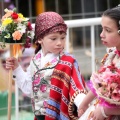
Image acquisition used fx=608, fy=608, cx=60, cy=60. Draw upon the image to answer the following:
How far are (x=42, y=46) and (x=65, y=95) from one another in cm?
39

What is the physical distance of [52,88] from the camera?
161 inches

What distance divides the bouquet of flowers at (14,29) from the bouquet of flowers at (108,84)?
87 cm

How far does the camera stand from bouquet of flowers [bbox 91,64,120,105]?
334 cm

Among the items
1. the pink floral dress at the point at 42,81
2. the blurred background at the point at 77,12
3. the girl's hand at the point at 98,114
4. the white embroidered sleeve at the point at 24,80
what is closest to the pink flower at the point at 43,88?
the pink floral dress at the point at 42,81

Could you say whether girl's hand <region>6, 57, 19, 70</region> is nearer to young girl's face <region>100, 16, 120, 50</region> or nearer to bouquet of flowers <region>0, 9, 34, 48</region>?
bouquet of flowers <region>0, 9, 34, 48</region>

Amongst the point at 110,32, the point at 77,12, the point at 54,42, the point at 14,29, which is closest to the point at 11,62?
the point at 14,29

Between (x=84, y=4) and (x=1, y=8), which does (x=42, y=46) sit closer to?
(x=1, y=8)

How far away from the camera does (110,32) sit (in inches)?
140

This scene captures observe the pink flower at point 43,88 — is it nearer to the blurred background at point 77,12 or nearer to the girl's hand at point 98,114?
the girl's hand at point 98,114

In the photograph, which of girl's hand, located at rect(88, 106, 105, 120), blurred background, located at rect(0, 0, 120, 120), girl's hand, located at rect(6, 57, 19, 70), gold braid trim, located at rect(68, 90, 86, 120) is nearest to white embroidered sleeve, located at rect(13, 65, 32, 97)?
girl's hand, located at rect(6, 57, 19, 70)

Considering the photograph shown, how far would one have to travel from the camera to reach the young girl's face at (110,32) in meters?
3.54

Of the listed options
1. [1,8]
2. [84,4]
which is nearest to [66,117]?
[1,8]

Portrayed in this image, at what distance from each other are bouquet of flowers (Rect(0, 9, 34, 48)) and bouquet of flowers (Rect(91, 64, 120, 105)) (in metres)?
0.87

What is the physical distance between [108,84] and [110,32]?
0.36m
